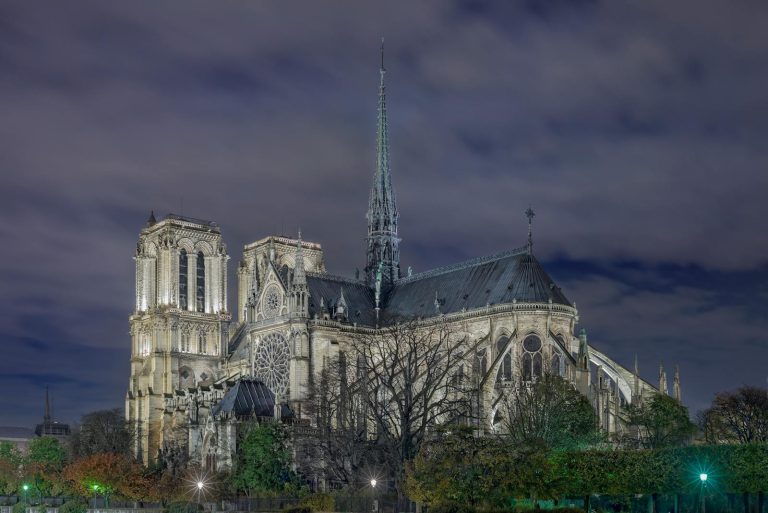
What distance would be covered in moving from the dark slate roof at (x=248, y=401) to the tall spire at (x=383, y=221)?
21.6 m

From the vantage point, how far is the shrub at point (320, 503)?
62.8 m

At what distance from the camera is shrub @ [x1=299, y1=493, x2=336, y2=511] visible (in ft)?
206

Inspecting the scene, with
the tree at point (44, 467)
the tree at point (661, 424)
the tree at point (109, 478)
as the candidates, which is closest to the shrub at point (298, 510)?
the tree at point (109, 478)

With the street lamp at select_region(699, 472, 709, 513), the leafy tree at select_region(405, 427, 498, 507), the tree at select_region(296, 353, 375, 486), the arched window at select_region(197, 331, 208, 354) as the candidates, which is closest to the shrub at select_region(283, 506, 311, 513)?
→ the tree at select_region(296, 353, 375, 486)

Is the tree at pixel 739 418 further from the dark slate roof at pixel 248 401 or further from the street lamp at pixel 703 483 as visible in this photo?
the dark slate roof at pixel 248 401

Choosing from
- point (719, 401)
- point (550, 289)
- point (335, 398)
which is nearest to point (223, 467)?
point (335, 398)

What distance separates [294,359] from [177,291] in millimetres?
29238

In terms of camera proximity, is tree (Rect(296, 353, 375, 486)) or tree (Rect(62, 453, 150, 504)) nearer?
tree (Rect(296, 353, 375, 486))

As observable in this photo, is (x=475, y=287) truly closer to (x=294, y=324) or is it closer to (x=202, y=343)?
(x=294, y=324)

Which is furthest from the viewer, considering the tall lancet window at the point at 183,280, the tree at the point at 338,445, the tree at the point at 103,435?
the tall lancet window at the point at 183,280

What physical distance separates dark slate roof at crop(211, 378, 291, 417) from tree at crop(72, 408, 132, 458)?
21.8 meters

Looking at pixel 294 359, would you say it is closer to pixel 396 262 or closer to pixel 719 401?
pixel 396 262

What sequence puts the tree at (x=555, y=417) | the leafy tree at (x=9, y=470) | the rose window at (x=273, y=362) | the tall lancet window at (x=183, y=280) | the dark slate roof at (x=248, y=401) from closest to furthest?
the tree at (x=555, y=417) → the dark slate roof at (x=248, y=401) → the leafy tree at (x=9, y=470) → the rose window at (x=273, y=362) → the tall lancet window at (x=183, y=280)

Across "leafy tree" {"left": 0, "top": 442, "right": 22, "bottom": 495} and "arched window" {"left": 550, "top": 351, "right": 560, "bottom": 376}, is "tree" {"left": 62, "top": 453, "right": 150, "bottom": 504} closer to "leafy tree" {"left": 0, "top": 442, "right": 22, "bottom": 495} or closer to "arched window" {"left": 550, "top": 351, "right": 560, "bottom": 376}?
"leafy tree" {"left": 0, "top": 442, "right": 22, "bottom": 495}
